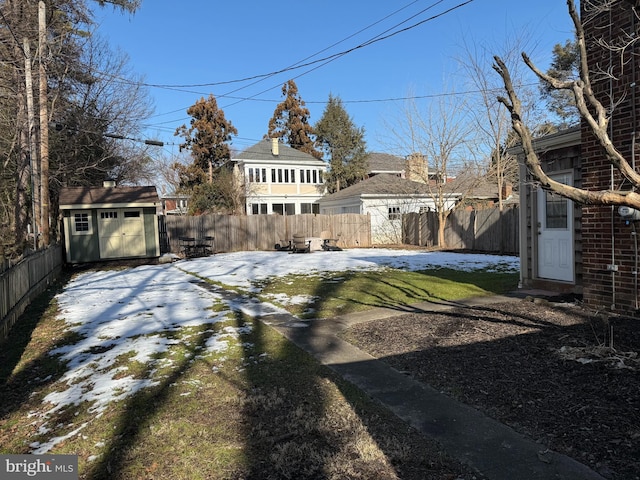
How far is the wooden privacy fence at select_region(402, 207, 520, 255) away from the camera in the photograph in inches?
726

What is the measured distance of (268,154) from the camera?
119ft

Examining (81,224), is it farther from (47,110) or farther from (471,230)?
(471,230)

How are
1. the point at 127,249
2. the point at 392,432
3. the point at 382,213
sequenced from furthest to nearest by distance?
the point at 382,213 < the point at 127,249 < the point at 392,432

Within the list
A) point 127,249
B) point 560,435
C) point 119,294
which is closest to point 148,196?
point 127,249

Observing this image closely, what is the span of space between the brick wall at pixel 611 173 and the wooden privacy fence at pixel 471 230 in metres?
11.8

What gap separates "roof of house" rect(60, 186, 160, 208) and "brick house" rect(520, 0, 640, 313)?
51.0 feet

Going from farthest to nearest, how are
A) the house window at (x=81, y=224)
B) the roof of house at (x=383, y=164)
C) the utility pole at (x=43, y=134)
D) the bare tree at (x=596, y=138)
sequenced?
the roof of house at (x=383, y=164), the house window at (x=81, y=224), the utility pole at (x=43, y=134), the bare tree at (x=596, y=138)

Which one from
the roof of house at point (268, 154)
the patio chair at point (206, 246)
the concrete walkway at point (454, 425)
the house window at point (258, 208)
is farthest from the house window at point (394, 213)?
the concrete walkway at point (454, 425)

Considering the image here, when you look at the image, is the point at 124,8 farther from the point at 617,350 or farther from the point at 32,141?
the point at 617,350

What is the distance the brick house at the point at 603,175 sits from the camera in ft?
19.8

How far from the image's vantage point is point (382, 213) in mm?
26703

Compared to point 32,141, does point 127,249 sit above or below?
below

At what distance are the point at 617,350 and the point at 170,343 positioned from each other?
17.4ft

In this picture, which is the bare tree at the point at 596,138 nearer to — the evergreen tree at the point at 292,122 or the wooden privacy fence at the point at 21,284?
the wooden privacy fence at the point at 21,284
